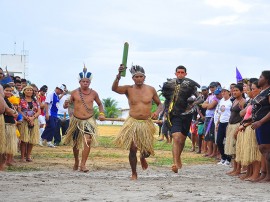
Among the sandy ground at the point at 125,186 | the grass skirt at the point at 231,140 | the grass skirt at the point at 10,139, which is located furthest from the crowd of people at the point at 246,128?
the grass skirt at the point at 10,139

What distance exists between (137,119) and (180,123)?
4.82ft

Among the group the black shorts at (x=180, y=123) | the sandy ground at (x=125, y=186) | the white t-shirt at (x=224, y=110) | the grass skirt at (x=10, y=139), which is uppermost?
the white t-shirt at (x=224, y=110)

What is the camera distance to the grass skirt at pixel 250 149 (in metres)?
10.6

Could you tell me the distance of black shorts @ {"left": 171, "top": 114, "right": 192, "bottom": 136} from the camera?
39.0 feet

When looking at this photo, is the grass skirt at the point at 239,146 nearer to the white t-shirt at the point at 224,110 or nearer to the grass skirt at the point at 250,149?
the grass skirt at the point at 250,149

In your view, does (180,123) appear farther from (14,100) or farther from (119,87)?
(14,100)

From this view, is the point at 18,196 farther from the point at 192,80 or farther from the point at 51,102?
the point at 51,102

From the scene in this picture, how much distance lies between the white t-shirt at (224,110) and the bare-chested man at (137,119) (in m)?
3.16

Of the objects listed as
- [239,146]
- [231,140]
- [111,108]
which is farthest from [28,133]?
[111,108]

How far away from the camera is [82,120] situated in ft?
40.2

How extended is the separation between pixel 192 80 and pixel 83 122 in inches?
88.1

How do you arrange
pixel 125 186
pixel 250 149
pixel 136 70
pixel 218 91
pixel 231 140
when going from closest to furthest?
1. pixel 125 186
2. pixel 250 149
3. pixel 136 70
4. pixel 231 140
5. pixel 218 91

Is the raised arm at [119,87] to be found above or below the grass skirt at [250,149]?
above

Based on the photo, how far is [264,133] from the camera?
10109 mm
